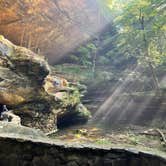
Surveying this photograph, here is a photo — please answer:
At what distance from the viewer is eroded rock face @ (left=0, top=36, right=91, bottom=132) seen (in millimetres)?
13633

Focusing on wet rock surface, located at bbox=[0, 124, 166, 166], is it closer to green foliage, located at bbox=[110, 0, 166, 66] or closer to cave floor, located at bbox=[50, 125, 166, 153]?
cave floor, located at bbox=[50, 125, 166, 153]

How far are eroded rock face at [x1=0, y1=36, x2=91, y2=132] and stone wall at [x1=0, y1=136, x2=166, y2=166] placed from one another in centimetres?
945

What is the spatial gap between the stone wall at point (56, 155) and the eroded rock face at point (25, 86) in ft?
31.0

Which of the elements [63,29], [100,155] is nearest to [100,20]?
[63,29]

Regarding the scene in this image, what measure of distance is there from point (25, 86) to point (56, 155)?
34.7 ft

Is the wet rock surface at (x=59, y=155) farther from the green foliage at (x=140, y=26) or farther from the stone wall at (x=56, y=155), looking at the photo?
the green foliage at (x=140, y=26)

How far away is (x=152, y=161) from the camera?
163 inches

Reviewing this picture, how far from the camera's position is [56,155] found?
167 inches

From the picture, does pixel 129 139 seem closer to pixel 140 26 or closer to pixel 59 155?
pixel 59 155

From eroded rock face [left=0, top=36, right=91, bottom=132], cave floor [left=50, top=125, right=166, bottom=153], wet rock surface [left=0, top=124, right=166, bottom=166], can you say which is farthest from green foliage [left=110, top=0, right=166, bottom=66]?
wet rock surface [left=0, top=124, right=166, bottom=166]

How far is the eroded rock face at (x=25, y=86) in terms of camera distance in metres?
13.6

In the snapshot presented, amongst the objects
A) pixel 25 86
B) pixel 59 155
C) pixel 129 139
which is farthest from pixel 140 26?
pixel 59 155

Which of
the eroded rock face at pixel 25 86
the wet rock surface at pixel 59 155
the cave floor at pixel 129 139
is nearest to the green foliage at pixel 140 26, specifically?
the eroded rock face at pixel 25 86

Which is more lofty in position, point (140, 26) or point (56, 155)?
point (140, 26)
